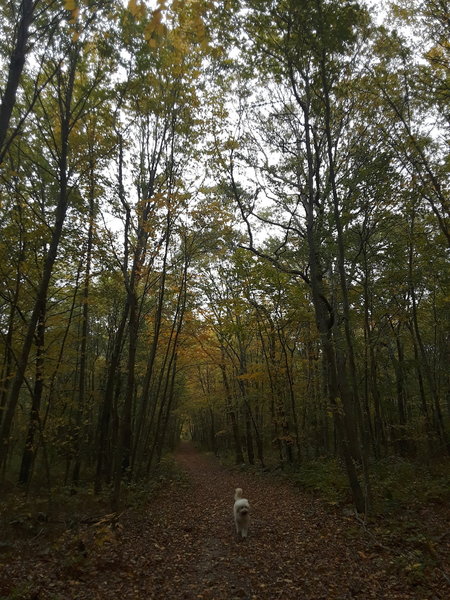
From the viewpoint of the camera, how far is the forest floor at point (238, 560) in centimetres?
456

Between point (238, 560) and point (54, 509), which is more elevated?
point (54, 509)

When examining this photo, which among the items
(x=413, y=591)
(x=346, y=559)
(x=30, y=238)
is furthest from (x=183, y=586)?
(x=30, y=238)

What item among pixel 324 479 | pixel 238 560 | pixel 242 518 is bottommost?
pixel 238 560

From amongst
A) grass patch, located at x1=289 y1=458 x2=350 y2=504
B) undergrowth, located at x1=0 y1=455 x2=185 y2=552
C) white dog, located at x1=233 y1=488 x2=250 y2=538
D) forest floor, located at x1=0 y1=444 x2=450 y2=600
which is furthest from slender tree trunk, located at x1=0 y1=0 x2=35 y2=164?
grass patch, located at x1=289 y1=458 x2=350 y2=504

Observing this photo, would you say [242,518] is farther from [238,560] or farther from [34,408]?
[34,408]

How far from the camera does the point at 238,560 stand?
227 inches

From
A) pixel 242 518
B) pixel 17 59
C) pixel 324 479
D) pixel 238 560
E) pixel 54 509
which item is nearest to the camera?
pixel 17 59

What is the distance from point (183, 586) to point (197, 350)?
13789 mm

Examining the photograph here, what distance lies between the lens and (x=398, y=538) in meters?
5.93

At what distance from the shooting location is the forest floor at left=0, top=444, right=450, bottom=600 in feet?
15.0

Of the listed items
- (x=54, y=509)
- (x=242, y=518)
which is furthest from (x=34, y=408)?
(x=242, y=518)

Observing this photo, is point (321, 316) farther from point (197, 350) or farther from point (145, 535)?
point (197, 350)

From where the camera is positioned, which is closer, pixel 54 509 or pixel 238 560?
pixel 238 560

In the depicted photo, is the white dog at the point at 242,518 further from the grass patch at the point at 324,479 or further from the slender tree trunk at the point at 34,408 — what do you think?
the slender tree trunk at the point at 34,408
